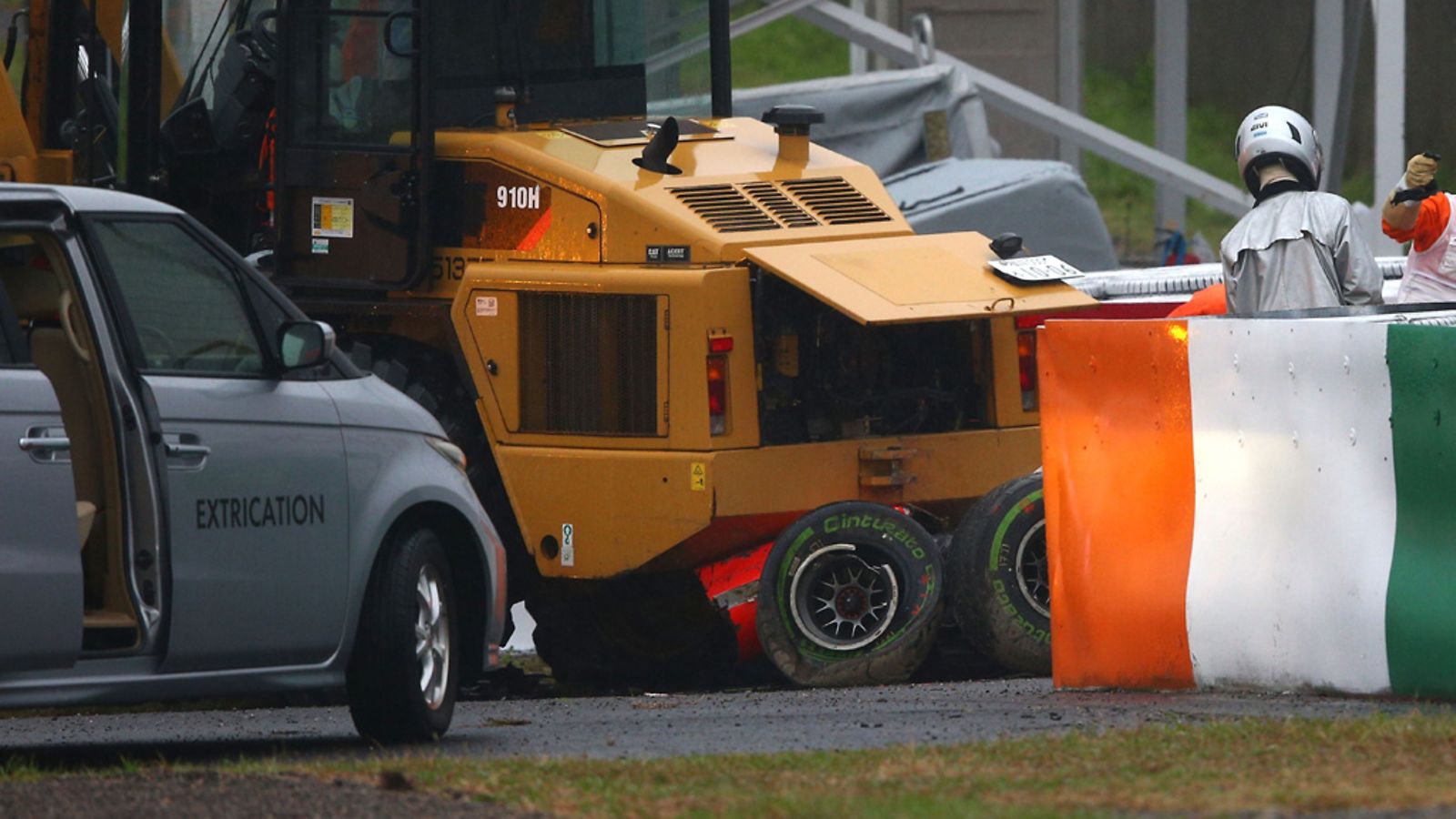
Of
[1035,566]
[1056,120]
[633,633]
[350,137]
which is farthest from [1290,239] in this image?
A: [1056,120]

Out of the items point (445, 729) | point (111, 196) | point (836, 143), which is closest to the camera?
point (111, 196)

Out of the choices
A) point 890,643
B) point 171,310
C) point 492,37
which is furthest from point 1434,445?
point 492,37

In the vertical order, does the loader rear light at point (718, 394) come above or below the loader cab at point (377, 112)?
below

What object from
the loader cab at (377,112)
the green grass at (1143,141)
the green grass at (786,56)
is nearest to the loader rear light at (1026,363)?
the loader cab at (377,112)

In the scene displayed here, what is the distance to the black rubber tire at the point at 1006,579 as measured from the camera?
10.9 m

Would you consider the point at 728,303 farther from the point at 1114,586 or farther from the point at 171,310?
the point at 171,310

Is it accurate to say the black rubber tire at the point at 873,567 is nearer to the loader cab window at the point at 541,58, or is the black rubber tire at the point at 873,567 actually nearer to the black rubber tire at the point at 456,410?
the black rubber tire at the point at 456,410

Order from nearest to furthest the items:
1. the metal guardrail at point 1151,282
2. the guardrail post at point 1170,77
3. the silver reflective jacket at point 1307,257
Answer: the silver reflective jacket at point 1307,257
the metal guardrail at point 1151,282
the guardrail post at point 1170,77

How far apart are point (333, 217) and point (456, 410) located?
1.04 m

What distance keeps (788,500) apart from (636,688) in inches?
53.2

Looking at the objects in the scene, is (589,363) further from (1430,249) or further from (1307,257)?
(1430,249)

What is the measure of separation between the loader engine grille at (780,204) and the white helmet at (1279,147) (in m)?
2.14

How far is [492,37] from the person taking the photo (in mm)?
12258

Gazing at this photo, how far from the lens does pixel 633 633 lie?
1241 cm
